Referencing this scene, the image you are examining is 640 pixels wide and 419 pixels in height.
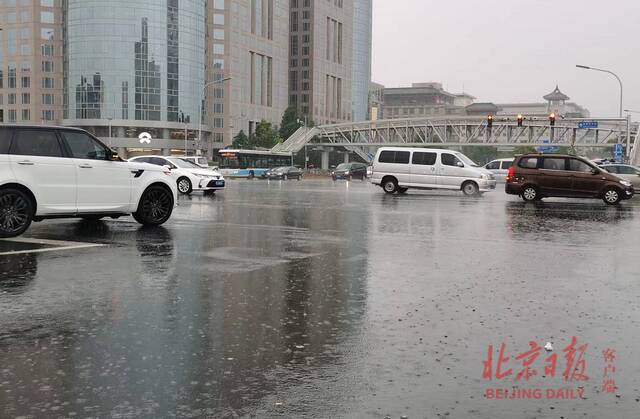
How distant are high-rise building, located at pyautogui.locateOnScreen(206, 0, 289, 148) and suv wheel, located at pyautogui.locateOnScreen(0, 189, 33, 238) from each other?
11349 centimetres

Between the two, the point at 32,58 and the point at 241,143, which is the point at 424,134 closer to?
the point at 241,143

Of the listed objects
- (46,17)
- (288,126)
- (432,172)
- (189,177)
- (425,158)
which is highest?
(46,17)

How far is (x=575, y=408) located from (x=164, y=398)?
7.84ft

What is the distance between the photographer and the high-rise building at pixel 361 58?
17775 cm

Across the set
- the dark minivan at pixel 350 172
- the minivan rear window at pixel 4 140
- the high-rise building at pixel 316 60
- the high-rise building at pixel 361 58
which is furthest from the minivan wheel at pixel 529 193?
the high-rise building at pixel 361 58

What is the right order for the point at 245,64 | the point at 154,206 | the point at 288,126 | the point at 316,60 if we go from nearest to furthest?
the point at 154,206, the point at 288,126, the point at 245,64, the point at 316,60


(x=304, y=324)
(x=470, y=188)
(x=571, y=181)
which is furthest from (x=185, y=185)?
(x=304, y=324)

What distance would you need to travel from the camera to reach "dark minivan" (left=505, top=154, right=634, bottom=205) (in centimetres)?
2398

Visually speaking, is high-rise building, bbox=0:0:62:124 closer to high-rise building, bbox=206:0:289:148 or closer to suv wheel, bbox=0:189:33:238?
high-rise building, bbox=206:0:289:148

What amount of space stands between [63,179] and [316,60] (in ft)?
491

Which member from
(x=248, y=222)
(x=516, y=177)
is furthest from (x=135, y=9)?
(x=248, y=222)

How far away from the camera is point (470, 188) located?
29.0 meters

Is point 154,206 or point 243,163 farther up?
point 243,163

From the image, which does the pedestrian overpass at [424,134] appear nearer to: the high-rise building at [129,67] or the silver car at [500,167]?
the high-rise building at [129,67]
